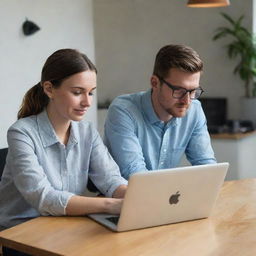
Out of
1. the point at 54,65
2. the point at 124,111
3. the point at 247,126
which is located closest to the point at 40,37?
the point at 124,111

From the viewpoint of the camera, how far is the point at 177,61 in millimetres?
2189

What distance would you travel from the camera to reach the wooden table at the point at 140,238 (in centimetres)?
150

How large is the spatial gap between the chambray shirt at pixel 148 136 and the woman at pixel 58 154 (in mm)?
153

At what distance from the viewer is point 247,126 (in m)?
4.87

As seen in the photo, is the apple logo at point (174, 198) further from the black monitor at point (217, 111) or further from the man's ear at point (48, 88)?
the black monitor at point (217, 111)

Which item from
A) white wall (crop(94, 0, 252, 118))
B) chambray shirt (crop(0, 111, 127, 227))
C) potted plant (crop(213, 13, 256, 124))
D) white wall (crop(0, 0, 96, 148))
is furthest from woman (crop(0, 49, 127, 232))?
white wall (crop(94, 0, 252, 118))

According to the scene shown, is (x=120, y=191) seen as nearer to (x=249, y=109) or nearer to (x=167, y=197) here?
(x=167, y=197)

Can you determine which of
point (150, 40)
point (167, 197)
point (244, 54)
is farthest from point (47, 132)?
point (150, 40)

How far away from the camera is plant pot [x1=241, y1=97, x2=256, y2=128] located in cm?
495

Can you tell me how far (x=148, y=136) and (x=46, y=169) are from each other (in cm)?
61

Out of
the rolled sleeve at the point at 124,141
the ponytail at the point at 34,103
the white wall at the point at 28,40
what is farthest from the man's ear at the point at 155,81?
the white wall at the point at 28,40

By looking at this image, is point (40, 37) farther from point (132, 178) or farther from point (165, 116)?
point (132, 178)

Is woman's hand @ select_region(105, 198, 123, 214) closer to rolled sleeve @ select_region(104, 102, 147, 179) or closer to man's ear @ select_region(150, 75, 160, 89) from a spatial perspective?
rolled sleeve @ select_region(104, 102, 147, 179)

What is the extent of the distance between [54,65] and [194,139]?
86 centimetres
